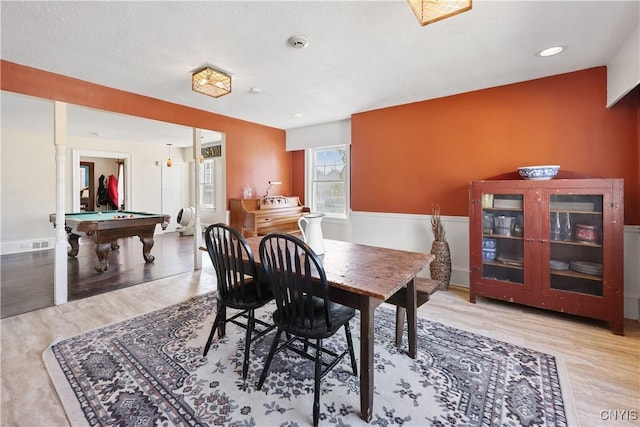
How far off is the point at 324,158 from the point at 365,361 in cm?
425

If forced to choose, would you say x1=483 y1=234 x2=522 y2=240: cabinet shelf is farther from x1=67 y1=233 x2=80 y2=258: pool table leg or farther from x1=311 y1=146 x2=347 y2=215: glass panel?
Result: x1=67 y1=233 x2=80 y2=258: pool table leg

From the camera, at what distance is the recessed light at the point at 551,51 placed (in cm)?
240

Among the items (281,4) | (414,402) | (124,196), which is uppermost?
(281,4)

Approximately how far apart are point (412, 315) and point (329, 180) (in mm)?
3588

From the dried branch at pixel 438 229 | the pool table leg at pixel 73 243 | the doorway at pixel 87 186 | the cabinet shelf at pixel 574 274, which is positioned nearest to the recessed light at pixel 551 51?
the dried branch at pixel 438 229

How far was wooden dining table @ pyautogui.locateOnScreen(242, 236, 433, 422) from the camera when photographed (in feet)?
4.84

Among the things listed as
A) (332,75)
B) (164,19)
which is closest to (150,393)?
(164,19)

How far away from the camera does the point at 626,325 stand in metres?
2.54

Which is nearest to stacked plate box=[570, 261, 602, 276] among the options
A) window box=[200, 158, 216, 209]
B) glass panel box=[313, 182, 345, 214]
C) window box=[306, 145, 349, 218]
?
window box=[306, 145, 349, 218]

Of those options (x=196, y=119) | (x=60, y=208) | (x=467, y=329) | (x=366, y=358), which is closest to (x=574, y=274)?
(x=467, y=329)

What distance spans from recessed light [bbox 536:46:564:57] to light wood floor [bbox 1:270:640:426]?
2.43 metres

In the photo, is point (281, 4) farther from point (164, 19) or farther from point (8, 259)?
point (8, 259)

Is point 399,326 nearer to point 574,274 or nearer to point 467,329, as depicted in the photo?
point 467,329

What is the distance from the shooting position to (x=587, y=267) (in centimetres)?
257
